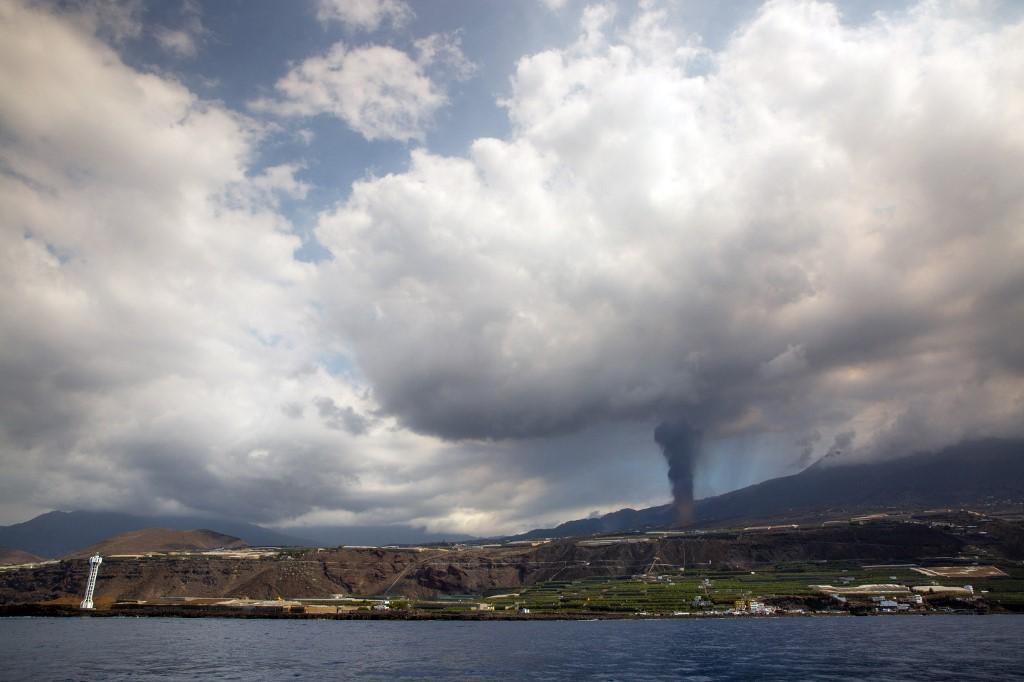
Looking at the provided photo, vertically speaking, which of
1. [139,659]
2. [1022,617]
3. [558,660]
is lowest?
[1022,617]

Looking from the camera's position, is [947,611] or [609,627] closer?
[609,627]

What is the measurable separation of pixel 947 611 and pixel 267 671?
198 metres

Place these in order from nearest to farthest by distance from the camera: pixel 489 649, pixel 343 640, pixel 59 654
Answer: pixel 59 654 < pixel 489 649 < pixel 343 640

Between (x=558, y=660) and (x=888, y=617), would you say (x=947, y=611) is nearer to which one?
(x=888, y=617)

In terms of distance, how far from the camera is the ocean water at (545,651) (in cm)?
9712

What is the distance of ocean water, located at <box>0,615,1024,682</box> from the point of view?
319 ft

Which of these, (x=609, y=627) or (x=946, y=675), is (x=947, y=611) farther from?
(x=946, y=675)

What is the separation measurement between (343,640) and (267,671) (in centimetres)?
5099

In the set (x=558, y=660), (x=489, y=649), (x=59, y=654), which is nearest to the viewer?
(x=558, y=660)

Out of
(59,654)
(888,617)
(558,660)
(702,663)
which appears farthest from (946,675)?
(59,654)

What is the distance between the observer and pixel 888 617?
620ft

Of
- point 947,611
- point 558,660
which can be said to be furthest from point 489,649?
point 947,611

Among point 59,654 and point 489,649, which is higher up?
point 59,654

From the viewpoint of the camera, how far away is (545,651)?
125500 mm
